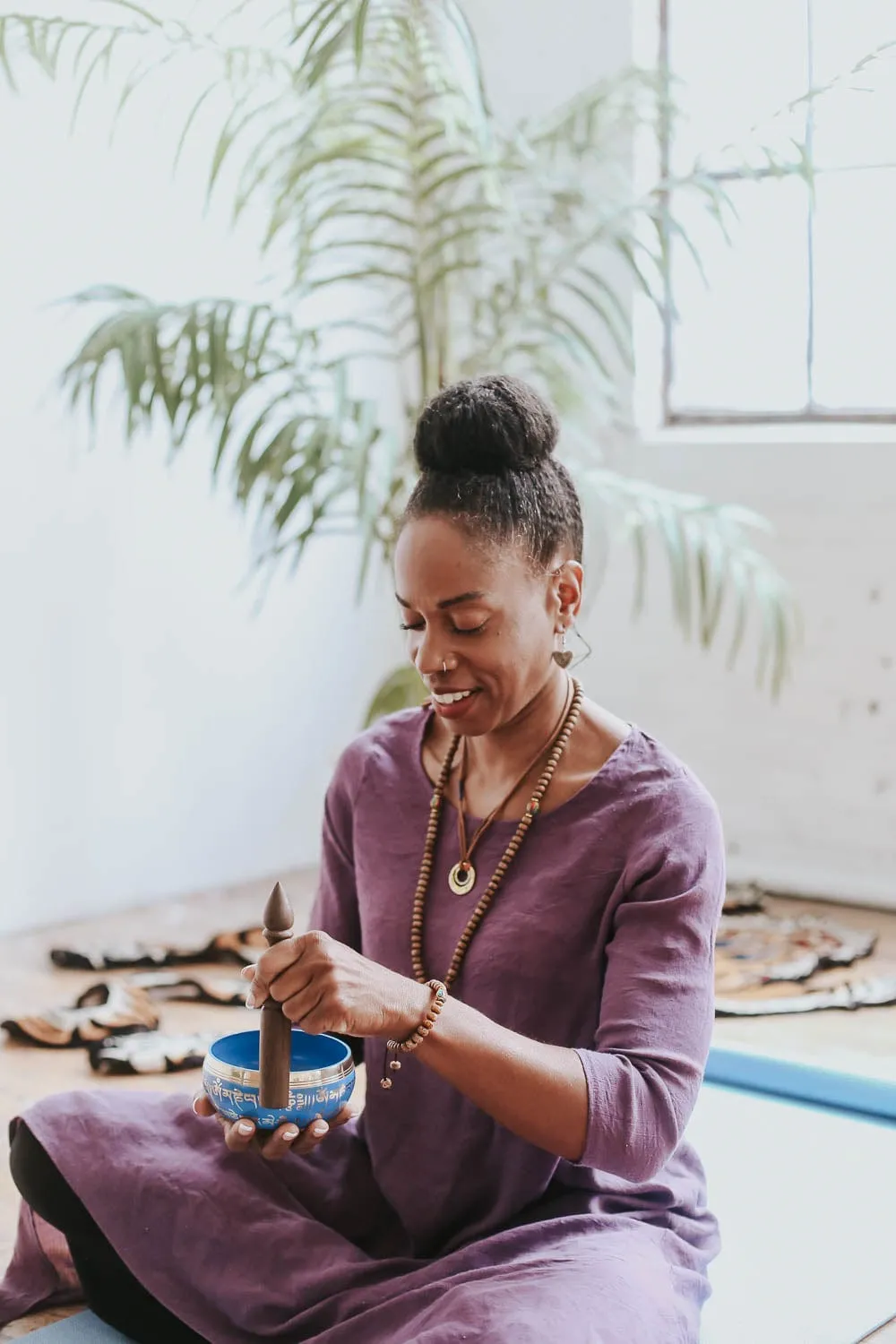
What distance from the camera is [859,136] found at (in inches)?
151

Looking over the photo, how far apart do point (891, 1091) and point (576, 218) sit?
241cm

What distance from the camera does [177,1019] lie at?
3.12 metres

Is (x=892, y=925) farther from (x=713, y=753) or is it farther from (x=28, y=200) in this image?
(x=28, y=200)

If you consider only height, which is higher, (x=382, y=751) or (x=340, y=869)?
(x=382, y=751)

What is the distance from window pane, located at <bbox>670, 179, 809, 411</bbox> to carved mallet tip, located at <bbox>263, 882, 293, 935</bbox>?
2.83 m

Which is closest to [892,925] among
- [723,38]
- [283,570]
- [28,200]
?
[283,570]

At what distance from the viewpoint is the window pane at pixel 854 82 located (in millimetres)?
3795

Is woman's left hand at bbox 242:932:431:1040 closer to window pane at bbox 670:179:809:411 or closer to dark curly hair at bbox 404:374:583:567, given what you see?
dark curly hair at bbox 404:374:583:567

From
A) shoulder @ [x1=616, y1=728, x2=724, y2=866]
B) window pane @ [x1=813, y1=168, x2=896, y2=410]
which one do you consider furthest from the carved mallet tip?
window pane @ [x1=813, y1=168, x2=896, y2=410]

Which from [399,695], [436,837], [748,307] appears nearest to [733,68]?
[748,307]

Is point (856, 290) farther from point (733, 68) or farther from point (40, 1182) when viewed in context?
point (40, 1182)

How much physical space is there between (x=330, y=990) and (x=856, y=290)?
2941 mm

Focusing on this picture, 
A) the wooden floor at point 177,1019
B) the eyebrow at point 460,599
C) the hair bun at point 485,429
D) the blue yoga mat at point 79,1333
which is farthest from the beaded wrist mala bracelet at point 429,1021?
the wooden floor at point 177,1019

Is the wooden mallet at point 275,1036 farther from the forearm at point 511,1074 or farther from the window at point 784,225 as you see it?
the window at point 784,225
